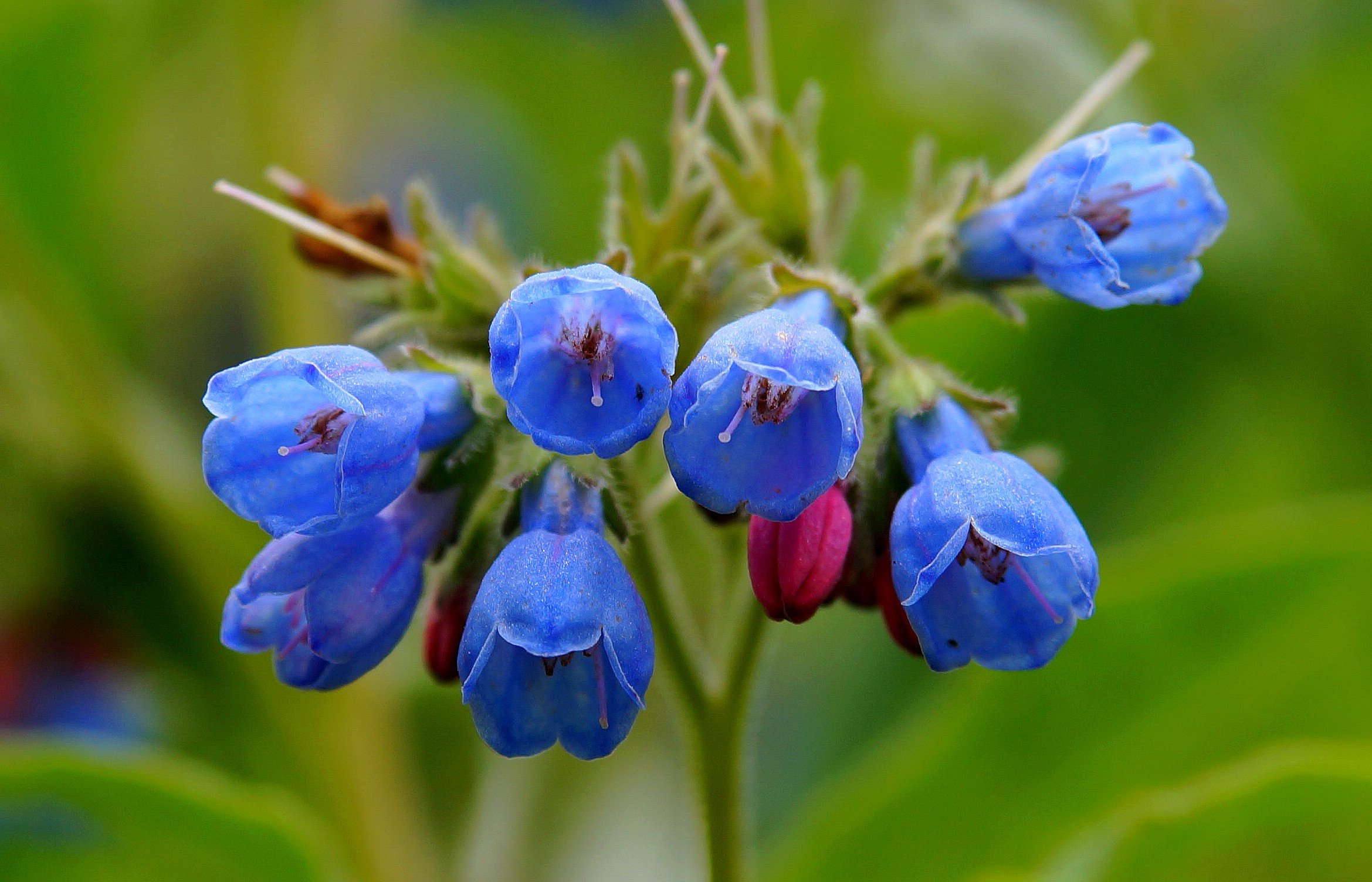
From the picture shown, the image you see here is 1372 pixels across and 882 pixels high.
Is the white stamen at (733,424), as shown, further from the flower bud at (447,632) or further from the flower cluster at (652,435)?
the flower bud at (447,632)

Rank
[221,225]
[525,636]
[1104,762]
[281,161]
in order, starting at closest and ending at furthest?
[525,636] < [1104,762] < [281,161] < [221,225]

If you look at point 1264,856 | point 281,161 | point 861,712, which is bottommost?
point 861,712

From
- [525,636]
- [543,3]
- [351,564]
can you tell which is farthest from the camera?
[543,3]

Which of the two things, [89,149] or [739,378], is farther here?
[89,149]

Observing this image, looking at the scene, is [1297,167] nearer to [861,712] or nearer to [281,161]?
[861,712]

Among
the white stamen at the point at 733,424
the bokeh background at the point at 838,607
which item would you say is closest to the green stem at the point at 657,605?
Result: the white stamen at the point at 733,424

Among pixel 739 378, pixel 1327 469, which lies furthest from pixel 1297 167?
pixel 739 378

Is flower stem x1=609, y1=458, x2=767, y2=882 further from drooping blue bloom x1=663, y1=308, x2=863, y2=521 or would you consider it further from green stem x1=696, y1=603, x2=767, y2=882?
drooping blue bloom x1=663, y1=308, x2=863, y2=521
